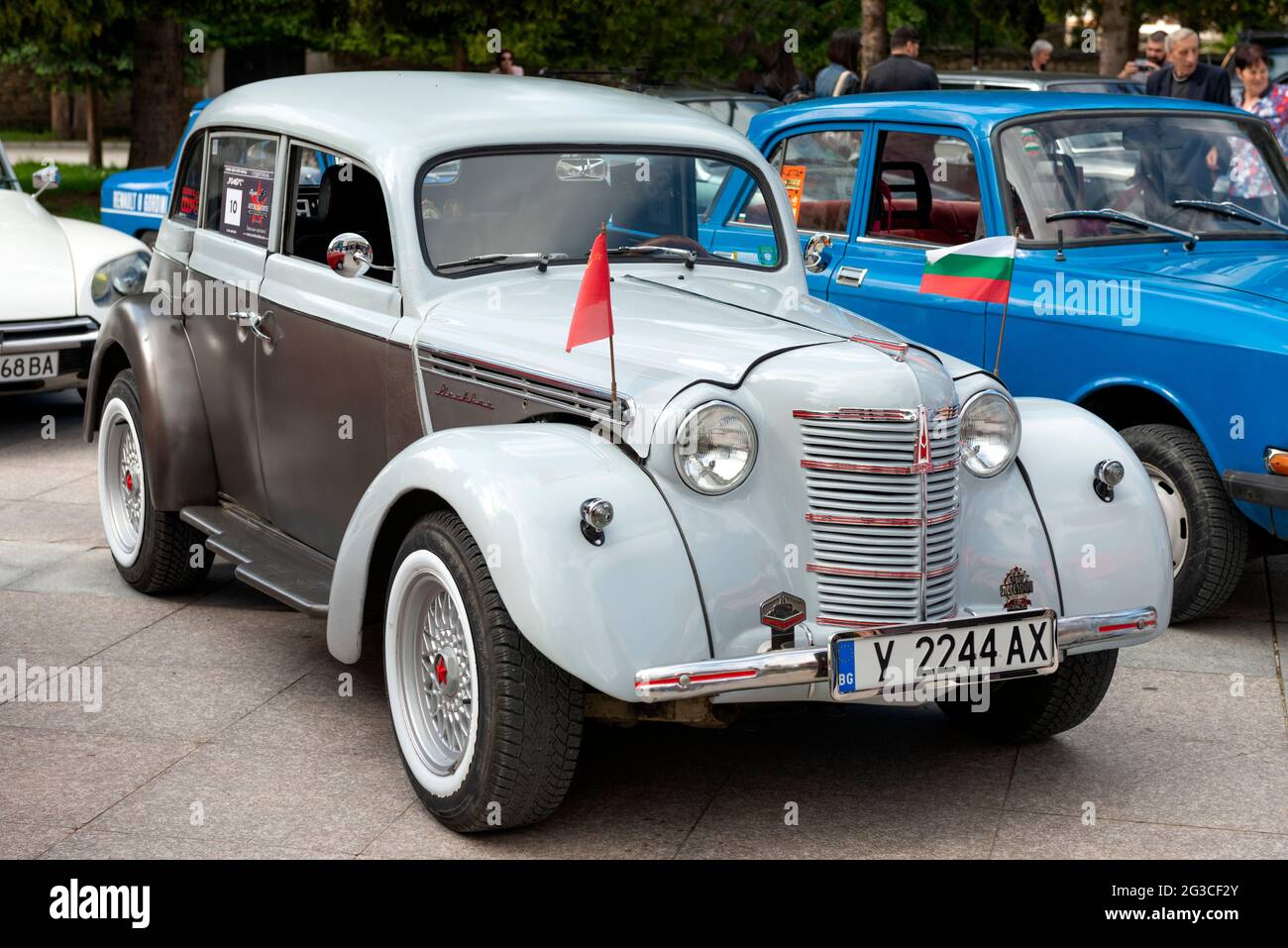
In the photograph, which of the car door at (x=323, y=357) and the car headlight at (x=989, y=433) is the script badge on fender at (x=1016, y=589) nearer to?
the car headlight at (x=989, y=433)

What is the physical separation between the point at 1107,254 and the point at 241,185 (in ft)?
11.4

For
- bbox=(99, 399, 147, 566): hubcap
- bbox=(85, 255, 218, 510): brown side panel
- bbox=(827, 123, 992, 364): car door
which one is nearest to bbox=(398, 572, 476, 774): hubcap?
bbox=(85, 255, 218, 510): brown side panel

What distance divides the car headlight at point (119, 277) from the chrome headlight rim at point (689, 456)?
6.02m

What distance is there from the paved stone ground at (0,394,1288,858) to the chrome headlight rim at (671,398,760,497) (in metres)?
0.99

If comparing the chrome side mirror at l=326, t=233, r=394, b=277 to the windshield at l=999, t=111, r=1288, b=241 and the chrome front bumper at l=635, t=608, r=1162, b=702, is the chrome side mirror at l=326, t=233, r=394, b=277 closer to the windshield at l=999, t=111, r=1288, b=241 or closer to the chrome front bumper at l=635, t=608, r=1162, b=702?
the chrome front bumper at l=635, t=608, r=1162, b=702

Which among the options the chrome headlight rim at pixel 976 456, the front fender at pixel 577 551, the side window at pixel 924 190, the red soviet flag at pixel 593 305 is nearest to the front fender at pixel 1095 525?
the chrome headlight rim at pixel 976 456

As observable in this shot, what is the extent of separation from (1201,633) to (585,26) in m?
18.3

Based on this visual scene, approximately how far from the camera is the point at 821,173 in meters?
7.80

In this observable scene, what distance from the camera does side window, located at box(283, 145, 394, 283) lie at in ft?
17.6

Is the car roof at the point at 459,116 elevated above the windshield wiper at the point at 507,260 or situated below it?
above

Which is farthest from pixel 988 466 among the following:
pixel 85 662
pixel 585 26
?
pixel 585 26

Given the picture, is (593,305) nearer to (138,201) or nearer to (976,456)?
(976,456)

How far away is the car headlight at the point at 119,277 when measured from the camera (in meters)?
9.45
